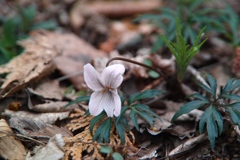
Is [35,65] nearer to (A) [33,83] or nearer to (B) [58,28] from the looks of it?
(A) [33,83]

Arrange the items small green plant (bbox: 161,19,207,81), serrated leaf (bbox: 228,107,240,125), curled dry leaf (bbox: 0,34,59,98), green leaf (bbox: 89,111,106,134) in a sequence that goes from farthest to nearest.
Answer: curled dry leaf (bbox: 0,34,59,98)
small green plant (bbox: 161,19,207,81)
green leaf (bbox: 89,111,106,134)
serrated leaf (bbox: 228,107,240,125)

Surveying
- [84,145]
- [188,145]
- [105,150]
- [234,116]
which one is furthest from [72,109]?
[234,116]

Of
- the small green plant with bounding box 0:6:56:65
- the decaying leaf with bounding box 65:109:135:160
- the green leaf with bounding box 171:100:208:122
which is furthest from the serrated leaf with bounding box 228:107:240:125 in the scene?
the small green plant with bounding box 0:6:56:65

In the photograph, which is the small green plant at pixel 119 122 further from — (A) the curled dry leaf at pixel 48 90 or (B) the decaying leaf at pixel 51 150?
(A) the curled dry leaf at pixel 48 90

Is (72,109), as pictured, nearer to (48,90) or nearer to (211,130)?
(48,90)

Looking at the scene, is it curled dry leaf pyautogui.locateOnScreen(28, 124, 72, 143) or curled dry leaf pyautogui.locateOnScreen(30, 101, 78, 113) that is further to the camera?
curled dry leaf pyautogui.locateOnScreen(30, 101, 78, 113)

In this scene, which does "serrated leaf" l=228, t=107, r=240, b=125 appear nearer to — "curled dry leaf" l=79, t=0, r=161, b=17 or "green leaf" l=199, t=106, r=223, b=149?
"green leaf" l=199, t=106, r=223, b=149

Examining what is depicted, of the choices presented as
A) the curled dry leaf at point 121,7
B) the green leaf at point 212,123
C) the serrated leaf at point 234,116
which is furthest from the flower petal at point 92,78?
the curled dry leaf at point 121,7
